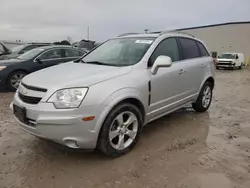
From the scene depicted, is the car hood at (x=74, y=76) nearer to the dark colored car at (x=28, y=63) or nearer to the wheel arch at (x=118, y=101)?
the wheel arch at (x=118, y=101)

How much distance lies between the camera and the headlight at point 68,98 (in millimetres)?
3080

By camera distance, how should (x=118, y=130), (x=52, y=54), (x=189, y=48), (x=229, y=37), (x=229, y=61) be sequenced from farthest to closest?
(x=229, y=37)
(x=229, y=61)
(x=52, y=54)
(x=189, y=48)
(x=118, y=130)

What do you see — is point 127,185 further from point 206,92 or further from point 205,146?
point 206,92

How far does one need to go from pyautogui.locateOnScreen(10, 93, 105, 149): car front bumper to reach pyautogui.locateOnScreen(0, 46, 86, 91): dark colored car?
551 cm

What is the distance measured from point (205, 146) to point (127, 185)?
1653 millimetres

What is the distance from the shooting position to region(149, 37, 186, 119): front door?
4085 mm

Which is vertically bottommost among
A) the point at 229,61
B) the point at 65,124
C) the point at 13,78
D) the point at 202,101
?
the point at 229,61

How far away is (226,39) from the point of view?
1391 inches

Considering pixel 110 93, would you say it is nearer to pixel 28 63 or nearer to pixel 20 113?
pixel 20 113

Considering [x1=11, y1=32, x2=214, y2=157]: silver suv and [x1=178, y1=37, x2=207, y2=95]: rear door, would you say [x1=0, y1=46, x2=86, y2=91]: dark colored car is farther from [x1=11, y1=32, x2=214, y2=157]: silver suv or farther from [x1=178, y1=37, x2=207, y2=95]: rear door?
[x1=178, y1=37, x2=207, y2=95]: rear door

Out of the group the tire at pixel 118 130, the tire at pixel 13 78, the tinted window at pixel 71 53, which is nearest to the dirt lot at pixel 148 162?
the tire at pixel 118 130

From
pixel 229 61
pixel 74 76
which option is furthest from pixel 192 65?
pixel 229 61

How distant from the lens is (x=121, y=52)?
439 centimetres

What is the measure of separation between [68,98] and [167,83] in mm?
1800
